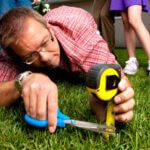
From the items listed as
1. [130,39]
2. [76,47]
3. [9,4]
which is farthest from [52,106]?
[130,39]

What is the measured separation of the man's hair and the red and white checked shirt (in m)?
0.19

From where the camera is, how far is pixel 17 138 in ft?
4.35

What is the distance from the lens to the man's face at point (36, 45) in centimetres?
190

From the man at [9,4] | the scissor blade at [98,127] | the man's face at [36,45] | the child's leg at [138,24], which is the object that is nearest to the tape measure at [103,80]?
the scissor blade at [98,127]

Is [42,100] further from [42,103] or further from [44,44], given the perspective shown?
[44,44]

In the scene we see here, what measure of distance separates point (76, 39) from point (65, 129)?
933 millimetres

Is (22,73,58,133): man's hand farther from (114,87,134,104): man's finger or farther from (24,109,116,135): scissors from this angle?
(114,87,134,104): man's finger

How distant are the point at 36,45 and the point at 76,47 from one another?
0.31 metres

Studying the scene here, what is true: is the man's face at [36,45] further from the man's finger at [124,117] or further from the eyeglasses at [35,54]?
the man's finger at [124,117]

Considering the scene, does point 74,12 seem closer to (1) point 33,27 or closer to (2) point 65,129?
(1) point 33,27

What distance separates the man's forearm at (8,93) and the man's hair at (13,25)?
10.2 inches

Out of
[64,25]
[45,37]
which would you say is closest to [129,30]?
[64,25]

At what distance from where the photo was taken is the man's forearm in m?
1.74

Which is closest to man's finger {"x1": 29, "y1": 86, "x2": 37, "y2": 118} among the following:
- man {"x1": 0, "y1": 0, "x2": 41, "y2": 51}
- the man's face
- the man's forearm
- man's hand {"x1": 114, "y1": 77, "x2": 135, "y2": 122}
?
man's hand {"x1": 114, "y1": 77, "x2": 135, "y2": 122}
